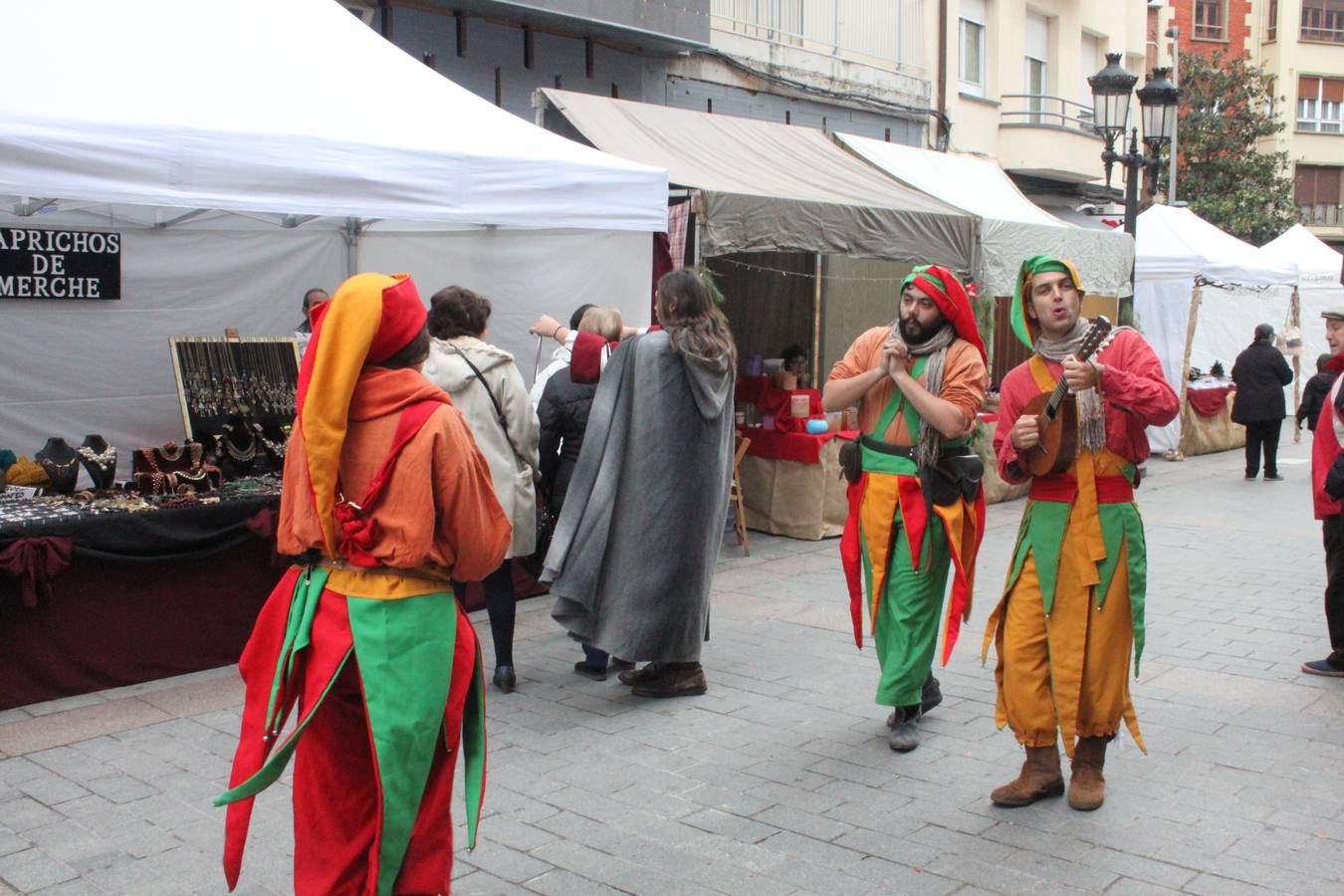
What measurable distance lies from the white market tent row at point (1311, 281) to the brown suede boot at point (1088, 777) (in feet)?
54.5

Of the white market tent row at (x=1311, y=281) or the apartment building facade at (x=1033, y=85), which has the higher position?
the apartment building facade at (x=1033, y=85)

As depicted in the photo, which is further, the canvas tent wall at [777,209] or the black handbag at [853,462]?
the canvas tent wall at [777,209]

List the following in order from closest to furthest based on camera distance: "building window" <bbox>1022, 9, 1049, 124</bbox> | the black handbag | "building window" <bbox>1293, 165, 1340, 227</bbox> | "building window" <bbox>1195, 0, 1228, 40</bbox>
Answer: the black handbag, "building window" <bbox>1022, 9, 1049, 124</bbox>, "building window" <bbox>1293, 165, 1340, 227</bbox>, "building window" <bbox>1195, 0, 1228, 40</bbox>

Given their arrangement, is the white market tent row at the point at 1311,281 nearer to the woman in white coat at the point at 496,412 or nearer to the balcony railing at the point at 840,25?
the balcony railing at the point at 840,25

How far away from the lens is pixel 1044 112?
18750 mm

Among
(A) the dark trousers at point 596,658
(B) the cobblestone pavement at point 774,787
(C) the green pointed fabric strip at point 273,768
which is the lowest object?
(B) the cobblestone pavement at point 774,787

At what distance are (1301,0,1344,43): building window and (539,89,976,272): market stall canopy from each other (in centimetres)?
3804

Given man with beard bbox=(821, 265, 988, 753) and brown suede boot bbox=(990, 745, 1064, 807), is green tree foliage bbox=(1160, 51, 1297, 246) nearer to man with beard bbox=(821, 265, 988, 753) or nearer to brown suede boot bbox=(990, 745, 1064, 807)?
man with beard bbox=(821, 265, 988, 753)

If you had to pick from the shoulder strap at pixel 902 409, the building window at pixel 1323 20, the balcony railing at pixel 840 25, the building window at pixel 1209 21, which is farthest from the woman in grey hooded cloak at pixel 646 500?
the building window at pixel 1323 20

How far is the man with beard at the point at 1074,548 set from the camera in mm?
4109

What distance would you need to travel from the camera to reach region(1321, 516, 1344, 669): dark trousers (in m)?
5.95

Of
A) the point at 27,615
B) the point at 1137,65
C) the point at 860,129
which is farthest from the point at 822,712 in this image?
the point at 1137,65

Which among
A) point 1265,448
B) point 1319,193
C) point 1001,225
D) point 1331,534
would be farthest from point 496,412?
point 1319,193

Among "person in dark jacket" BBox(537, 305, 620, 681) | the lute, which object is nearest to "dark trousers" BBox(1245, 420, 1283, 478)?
"person in dark jacket" BBox(537, 305, 620, 681)
